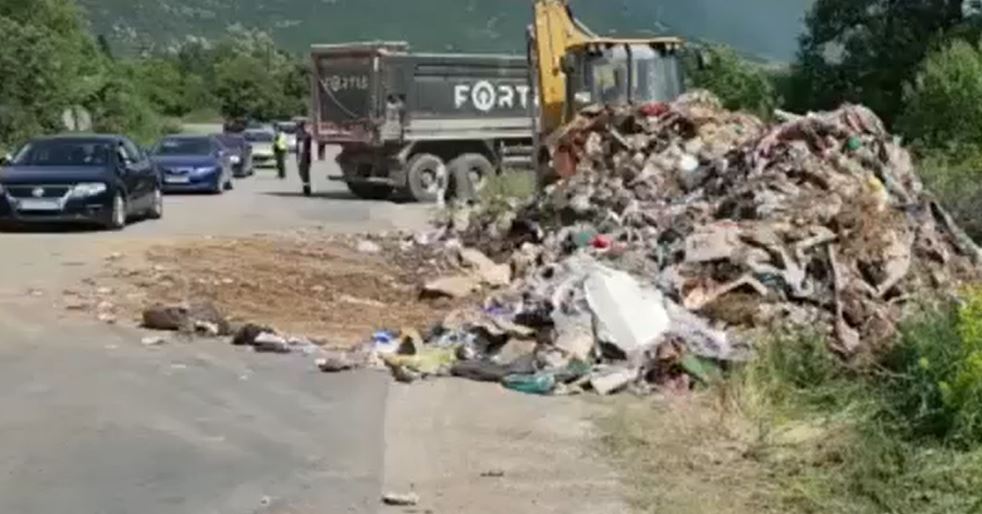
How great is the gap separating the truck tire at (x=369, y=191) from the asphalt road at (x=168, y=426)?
18.3 metres

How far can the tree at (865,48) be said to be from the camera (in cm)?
4847

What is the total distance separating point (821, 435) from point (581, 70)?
633 inches

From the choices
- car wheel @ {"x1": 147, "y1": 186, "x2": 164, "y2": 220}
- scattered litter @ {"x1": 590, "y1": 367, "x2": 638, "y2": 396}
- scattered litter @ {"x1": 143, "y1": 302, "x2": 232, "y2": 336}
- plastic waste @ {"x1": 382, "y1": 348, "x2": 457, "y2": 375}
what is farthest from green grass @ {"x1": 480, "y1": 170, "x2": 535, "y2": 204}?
scattered litter @ {"x1": 590, "y1": 367, "x2": 638, "y2": 396}

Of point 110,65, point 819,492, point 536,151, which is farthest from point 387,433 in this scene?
point 110,65

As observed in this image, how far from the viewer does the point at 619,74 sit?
82.8 feet

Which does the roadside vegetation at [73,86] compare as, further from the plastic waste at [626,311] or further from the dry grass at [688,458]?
the dry grass at [688,458]

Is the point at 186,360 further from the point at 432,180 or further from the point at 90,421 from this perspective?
Answer: the point at 432,180

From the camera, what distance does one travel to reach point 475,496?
8438 mm

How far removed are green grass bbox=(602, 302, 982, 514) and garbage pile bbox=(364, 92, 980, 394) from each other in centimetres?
74

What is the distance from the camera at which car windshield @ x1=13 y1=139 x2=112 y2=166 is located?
24297 millimetres

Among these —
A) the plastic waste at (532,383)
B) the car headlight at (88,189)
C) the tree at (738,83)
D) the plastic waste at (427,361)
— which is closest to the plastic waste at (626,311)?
the plastic waste at (532,383)

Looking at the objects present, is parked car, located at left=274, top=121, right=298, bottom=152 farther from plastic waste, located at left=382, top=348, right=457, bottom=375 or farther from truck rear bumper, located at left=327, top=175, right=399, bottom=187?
plastic waste, located at left=382, top=348, right=457, bottom=375

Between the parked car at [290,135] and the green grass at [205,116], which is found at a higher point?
the parked car at [290,135]

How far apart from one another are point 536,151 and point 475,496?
17558 mm
